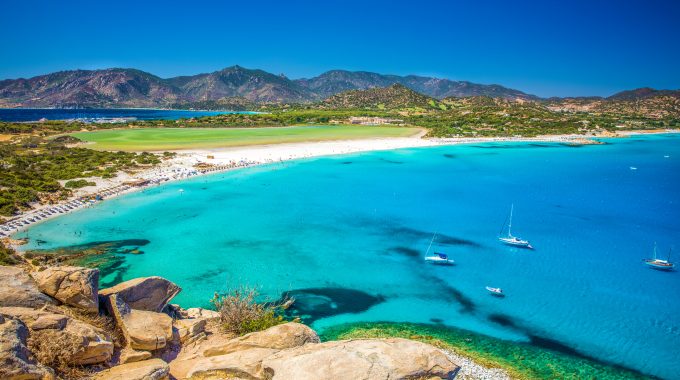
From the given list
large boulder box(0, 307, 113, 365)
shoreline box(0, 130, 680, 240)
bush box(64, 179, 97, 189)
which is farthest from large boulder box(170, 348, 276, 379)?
bush box(64, 179, 97, 189)

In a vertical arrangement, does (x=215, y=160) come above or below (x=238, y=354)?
above

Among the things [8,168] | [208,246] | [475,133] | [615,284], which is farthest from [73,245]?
[475,133]

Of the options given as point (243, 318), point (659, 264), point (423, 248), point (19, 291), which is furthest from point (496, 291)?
point (19, 291)

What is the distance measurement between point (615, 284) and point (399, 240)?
14.3 meters

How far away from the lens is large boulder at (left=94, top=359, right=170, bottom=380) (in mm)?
8562

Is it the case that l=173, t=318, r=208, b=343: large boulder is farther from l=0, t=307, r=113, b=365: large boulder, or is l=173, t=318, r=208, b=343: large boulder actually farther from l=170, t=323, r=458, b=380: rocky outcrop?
l=0, t=307, r=113, b=365: large boulder

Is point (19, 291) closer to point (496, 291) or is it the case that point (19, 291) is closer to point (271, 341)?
point (271, 341)

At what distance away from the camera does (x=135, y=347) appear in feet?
36.9

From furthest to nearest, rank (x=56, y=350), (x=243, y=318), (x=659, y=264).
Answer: (x=659, y=264)
(x=243, y=318)
(x=56, y=350)

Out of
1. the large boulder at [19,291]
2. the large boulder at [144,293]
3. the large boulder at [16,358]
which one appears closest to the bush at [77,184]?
the large boulder at [144,293]

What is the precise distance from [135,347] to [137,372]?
9.33 ft

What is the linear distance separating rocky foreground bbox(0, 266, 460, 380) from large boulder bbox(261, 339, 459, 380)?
0.07 ft

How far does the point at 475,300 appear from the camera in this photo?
2122 cm

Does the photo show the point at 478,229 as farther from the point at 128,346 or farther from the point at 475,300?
the point at 128,346
